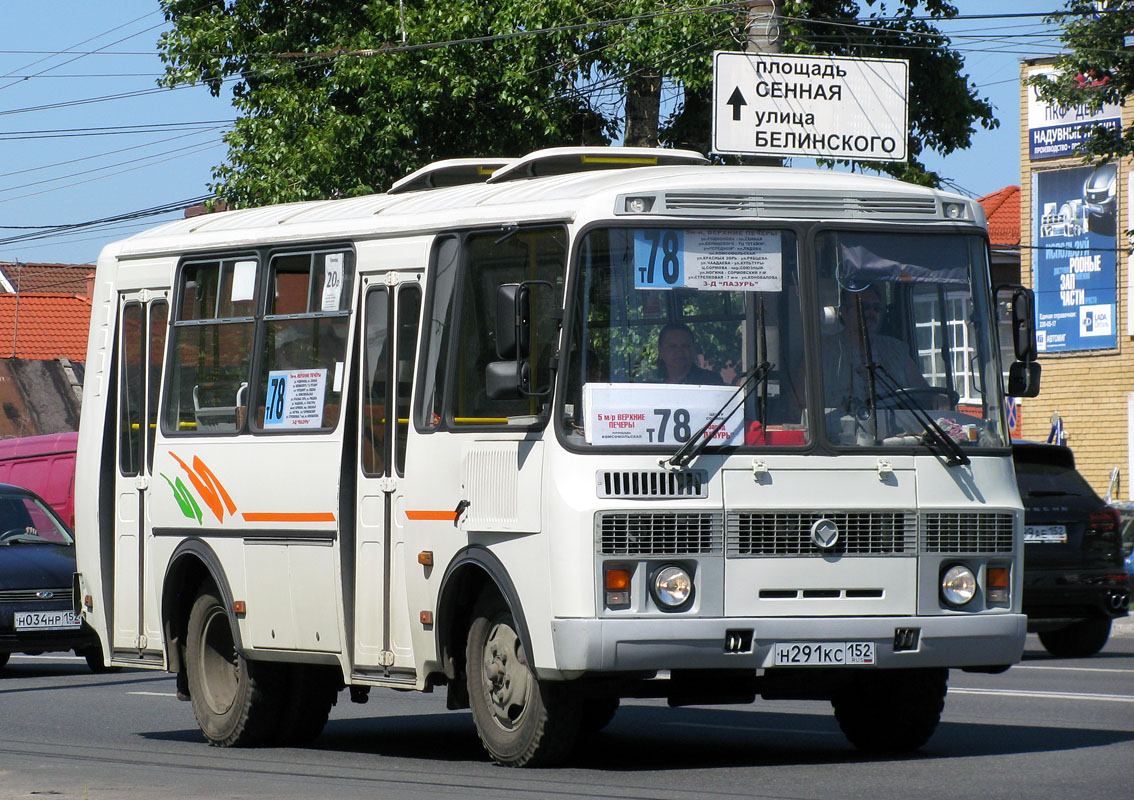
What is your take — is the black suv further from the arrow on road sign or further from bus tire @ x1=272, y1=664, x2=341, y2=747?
bus tire @ x1=272, y1=664, x2=341, y2=747

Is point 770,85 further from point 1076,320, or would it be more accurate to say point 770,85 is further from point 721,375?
point 1076,320

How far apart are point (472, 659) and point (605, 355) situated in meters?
1.67

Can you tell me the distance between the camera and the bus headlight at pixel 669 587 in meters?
9.52

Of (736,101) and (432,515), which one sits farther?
(736,101)

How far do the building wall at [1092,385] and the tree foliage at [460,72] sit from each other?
11.3 m

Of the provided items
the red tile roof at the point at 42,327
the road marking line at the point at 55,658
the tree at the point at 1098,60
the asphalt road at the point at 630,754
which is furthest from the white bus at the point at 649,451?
the red tile roof at the point at 42,327

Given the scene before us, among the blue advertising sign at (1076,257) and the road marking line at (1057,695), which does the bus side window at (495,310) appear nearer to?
the road marking line at (1057,695)

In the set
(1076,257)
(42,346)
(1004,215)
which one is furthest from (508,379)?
(42,346)

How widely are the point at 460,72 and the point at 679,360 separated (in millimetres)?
17103

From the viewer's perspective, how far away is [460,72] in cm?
2630

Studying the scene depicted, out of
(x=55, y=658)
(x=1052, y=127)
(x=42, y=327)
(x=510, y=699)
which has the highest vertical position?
(x=1052, y=127)

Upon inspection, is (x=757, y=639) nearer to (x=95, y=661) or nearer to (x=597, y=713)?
(x=597, y=713)

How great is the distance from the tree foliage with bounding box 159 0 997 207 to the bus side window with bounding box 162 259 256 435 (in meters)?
12.6

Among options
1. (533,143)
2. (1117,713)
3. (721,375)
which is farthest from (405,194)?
(533,143)
